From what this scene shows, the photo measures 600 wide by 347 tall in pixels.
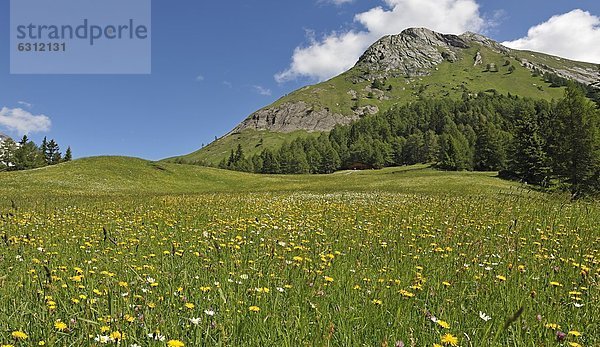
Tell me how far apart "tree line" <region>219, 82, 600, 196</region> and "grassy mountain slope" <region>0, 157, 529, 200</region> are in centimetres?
655

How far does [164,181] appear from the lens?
→ 5250cm

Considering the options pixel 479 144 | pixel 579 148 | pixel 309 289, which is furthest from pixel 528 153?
pixel 309 289

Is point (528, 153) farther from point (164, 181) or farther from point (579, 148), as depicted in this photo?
point (164, 181)

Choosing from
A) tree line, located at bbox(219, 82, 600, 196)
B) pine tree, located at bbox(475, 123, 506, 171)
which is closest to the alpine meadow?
tree line, located at bbox(219, 82, 600, 196)

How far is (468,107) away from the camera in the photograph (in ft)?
620

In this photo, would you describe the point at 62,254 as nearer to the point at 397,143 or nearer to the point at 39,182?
the point at 39,182

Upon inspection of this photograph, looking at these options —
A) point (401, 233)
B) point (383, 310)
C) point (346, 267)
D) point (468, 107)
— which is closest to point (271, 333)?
point (383, 310)

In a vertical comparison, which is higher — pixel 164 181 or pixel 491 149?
pixel 491 149

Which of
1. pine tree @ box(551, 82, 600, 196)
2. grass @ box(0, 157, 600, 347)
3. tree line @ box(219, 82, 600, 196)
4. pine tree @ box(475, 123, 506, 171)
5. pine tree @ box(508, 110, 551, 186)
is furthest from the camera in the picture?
pine tree @ box(475, 123, 506, 171)

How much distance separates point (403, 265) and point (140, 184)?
4960 centimetres

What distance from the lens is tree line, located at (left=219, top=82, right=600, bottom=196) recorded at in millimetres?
Result: 38812

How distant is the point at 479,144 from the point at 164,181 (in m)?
87.4

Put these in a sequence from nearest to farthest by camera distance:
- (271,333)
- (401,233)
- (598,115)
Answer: (271,333), (401,233), (598,115)

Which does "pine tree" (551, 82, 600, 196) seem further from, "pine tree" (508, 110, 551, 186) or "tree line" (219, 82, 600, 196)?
"pine tree" (508, 110, 551, 186)
